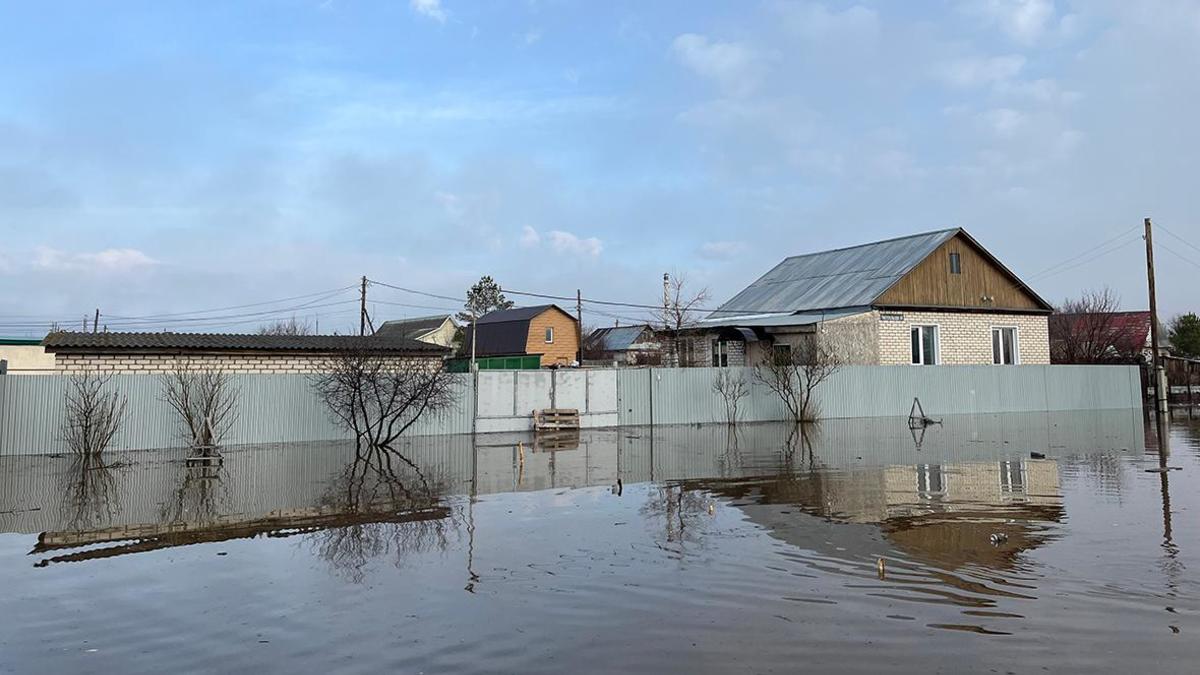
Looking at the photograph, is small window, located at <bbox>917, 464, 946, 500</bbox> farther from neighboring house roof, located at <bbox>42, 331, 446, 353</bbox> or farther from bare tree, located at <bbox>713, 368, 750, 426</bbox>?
neighboring house roof, located at <bbox>42, 331, 446, 353</bbox>

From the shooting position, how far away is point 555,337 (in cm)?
5703

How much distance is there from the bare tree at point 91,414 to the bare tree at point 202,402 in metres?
1.04

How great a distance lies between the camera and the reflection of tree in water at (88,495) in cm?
1001

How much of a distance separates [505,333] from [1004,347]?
32.7m

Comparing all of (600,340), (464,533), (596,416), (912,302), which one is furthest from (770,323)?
(600,340)

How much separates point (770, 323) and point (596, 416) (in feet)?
33.8

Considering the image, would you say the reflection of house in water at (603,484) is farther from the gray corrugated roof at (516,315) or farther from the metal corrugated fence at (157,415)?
the gray corrugated roof at (516,315)

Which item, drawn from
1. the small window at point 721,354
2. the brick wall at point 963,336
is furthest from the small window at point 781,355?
the brick wall at point 963,336

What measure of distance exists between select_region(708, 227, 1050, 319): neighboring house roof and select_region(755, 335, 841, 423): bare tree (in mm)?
4996

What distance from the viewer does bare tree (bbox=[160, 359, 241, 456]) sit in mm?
18422

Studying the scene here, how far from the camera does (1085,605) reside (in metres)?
5.80

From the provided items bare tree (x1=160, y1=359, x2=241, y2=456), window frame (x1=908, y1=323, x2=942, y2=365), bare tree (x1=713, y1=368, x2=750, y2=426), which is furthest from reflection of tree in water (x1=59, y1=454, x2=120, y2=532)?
window frame (x1=908, y1=323, x2=942, y2=365)

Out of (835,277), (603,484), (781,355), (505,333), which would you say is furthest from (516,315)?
(603,484)

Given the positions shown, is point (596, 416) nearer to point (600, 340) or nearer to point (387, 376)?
point (387, 376)
